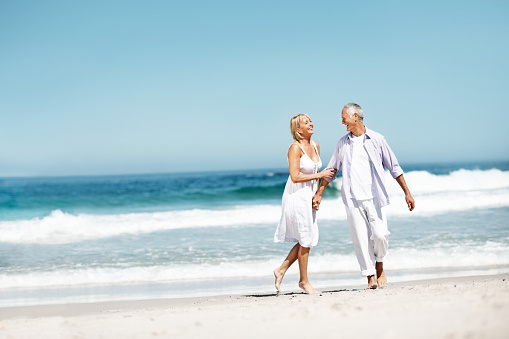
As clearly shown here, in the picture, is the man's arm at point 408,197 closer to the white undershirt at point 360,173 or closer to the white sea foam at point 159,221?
the white undershirt at point 360,173

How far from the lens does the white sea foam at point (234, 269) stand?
668 cm

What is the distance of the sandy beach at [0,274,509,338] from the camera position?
2.91m

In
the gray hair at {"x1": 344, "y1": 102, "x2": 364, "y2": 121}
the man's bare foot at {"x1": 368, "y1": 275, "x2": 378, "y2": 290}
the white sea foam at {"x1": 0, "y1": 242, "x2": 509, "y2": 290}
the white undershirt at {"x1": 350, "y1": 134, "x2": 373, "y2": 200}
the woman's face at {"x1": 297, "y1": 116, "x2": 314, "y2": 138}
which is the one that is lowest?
the white sea foam at {"x1": 0, "y1": 242, "x2": 509, "y2": 290}

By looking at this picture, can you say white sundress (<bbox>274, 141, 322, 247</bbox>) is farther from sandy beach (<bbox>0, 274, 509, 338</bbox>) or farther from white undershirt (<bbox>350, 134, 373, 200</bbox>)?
sandy beach (<bbox>0, 274, 509, 338</bbox>)

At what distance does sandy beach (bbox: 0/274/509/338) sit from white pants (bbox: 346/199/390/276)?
55 centimetres

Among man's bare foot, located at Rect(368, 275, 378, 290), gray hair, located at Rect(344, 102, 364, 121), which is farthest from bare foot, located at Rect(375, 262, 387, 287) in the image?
→ gray hair, located at Rect(344, 102, 364, 121)

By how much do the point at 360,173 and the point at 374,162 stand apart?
0.20 metres

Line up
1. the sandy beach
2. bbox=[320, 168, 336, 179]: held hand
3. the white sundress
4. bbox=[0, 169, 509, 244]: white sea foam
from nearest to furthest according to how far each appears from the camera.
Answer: the sandy beach → bbox=[320, 168, 336, 179]: held hand → the white sundress → bbox=[0, 169, 509, 244]: white sea foam

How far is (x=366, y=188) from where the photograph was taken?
4875 mm

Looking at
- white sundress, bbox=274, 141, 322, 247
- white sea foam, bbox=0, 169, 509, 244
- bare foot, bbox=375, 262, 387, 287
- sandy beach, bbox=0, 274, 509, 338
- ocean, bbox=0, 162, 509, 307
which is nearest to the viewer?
sandy beach, bbox=0, 274, 509, 338

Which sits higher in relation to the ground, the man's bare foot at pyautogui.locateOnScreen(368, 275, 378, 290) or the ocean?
the man's bare foot at pyautogui.locateOnScreen(368, 275, 378, 290)

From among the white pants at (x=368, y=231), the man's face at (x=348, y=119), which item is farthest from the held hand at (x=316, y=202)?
the man's face at (x=348, y=119)

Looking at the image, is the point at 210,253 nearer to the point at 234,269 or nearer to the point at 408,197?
the point at 234,269

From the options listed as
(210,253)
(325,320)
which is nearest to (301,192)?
(325,320)
